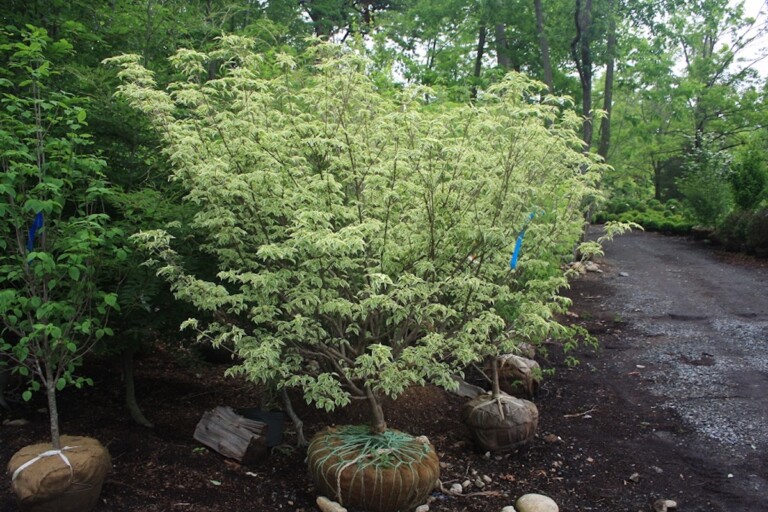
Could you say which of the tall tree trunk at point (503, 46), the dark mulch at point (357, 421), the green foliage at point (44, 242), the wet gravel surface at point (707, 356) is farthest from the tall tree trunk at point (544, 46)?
the green foliage at point (44, 242)

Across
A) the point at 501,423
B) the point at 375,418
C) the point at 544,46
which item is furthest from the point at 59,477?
the point at 544,46

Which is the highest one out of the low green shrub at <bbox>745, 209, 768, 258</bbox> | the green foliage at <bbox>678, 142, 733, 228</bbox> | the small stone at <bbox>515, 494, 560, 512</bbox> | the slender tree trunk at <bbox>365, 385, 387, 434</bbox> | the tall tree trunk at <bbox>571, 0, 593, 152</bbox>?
the tall tree trunk at <bbox>571, 0, 593, 152</bbox>

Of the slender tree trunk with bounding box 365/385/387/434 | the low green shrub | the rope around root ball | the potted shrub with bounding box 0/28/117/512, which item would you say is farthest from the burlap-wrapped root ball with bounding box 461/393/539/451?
the low green shrub

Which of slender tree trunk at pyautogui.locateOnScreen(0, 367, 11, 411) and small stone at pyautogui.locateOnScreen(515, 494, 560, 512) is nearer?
small stone at pyautogui.locateOnScreen(515, 494, 560, 512)

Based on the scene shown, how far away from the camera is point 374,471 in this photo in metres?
3.20

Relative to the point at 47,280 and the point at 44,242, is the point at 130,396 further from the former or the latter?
the point at 44,242

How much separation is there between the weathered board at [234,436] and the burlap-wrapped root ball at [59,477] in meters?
0.76

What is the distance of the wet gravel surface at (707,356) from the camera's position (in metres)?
3.89

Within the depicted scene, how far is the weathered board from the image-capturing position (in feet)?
12.0

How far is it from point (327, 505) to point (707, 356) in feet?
14.4

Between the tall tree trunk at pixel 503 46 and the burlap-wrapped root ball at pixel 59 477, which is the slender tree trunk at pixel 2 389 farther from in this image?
the tall tree trunk at pixel 503 46

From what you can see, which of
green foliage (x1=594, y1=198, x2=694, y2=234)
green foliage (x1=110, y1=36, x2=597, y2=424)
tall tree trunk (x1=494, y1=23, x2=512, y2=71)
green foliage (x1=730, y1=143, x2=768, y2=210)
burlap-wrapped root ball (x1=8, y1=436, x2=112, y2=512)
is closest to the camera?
burlap-wrapped root ball (x1=8, y1=436, x2=112, y2=512)

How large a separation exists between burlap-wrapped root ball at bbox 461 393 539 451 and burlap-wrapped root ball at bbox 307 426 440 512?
76 cm

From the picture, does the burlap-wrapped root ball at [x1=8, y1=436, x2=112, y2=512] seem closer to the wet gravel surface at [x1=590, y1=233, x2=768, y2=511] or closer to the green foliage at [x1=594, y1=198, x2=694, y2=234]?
Answer: the wet gravel surface at [x1=590, y1=233, x2=768, y2=511]
